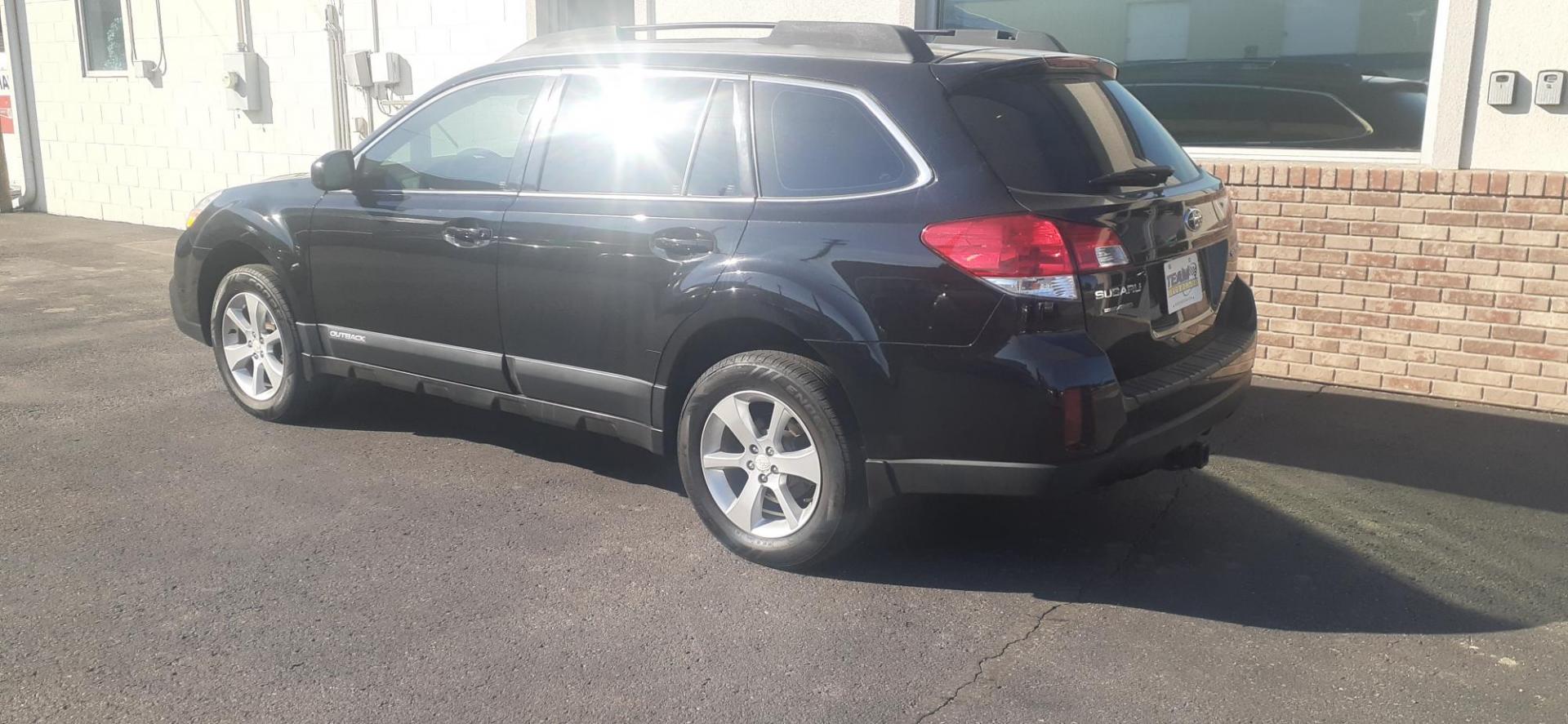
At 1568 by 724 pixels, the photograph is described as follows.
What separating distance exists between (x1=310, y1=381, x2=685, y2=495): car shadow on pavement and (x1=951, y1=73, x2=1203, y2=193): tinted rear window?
6.34 ft

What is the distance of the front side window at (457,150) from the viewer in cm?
509

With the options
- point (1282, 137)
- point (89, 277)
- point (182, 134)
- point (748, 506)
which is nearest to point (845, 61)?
point (748, 506)

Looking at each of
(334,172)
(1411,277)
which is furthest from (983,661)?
(1411,277)

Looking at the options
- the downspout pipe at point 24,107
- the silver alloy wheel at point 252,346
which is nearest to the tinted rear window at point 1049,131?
the silver alloy wheel at point 252,346

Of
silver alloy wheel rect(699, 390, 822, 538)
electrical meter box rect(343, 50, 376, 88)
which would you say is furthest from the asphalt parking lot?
electrical meter box rect(343, 50, 376, 88)

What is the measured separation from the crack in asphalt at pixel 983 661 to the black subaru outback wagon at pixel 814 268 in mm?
409

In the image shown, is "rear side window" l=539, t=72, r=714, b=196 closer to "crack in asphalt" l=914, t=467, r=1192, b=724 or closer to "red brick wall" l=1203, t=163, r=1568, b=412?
"crack in asphalt" l=914, t=467, r=1192, b=724

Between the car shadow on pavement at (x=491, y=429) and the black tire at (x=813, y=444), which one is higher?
the black tire at (x=813, y=444)

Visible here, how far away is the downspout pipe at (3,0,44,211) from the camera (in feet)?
47.4

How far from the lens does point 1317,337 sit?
22.6 feet

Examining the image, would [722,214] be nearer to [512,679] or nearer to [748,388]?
[748,388]

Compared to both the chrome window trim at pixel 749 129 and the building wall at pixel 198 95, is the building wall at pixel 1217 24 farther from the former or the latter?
the building wall at pixel 198 95

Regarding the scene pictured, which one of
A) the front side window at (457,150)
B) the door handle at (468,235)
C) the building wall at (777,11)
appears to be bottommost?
the door handle at (468,235)

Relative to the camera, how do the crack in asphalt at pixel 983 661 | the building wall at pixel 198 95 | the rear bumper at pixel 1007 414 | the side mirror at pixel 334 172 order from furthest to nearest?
the building wall at pixel 198 95
the side mirror at pixel 334 172
the rear bumper at pixel 1007 414
the crack in asphalt at pixel 983 661
